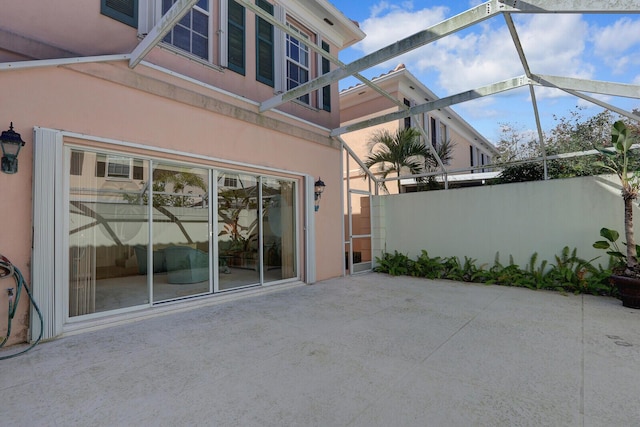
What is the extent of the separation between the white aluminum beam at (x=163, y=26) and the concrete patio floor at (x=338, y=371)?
349cm

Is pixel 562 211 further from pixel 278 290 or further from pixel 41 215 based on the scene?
pixel 41 215

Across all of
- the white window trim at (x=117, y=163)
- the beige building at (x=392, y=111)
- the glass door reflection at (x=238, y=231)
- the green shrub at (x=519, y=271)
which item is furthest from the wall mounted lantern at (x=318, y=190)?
the white window trim at (x=117, y=163)

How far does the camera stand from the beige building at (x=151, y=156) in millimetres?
3504

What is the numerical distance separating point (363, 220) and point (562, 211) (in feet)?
14.9

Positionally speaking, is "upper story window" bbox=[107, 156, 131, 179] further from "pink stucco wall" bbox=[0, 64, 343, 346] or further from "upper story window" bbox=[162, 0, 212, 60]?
"upper story window" bbox=[162, 0, 212, 60]

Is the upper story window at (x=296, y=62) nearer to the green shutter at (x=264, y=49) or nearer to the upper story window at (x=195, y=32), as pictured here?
the green shutter at (x=264, y=49)

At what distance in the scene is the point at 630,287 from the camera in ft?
15.6

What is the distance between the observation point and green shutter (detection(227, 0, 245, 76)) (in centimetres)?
559

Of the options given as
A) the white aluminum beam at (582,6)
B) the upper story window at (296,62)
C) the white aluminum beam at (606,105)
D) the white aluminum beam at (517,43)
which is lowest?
the white aluminum beam at (606,105)

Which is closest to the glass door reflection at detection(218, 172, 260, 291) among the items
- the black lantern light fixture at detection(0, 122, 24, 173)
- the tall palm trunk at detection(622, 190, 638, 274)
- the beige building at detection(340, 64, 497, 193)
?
the black lantern light fixture at detection(0, 122, 24, 173)

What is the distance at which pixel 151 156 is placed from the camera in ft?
15.0

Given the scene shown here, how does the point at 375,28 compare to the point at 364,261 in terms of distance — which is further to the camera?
the point at 364,261

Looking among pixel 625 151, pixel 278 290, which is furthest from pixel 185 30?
pixel 625 151

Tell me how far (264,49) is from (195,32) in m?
1.42
